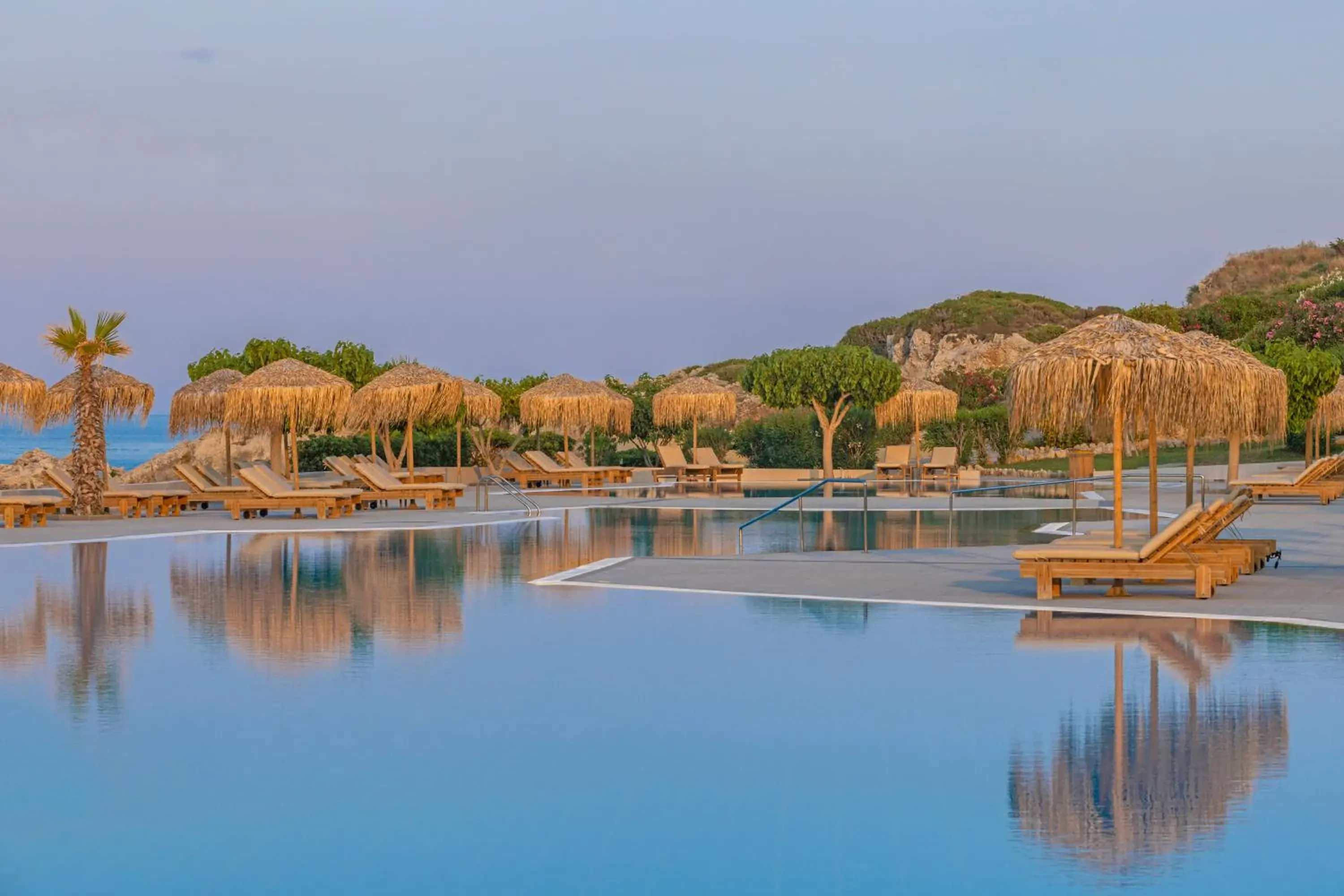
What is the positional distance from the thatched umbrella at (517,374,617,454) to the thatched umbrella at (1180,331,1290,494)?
69.6 ft

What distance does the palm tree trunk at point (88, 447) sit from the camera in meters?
23.0

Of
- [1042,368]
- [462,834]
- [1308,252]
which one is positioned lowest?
[462,834]

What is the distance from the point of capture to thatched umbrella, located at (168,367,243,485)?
2708 centimetres

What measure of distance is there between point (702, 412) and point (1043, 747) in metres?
30.6

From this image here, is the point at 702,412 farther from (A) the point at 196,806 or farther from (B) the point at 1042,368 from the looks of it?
(A) the point at 196,806

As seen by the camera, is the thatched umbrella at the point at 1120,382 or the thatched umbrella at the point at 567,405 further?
the thatched umbrella at the point at 567,405

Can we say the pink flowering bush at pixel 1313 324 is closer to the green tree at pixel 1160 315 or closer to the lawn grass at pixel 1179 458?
the lawn grass at pixel 1179 458

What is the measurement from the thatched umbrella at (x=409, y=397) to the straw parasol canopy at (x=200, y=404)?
2.42 m

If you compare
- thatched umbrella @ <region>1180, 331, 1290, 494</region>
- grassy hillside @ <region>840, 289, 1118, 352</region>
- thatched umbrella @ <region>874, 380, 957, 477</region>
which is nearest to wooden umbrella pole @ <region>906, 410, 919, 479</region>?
thatched umbrella @ <region>874, 380, 957, 477</region>

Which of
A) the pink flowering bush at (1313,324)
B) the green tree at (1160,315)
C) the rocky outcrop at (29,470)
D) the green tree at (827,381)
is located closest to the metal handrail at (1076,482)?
the green tree at (827,381)

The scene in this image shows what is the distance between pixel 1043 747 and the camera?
651cm

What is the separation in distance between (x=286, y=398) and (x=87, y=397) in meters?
3.20

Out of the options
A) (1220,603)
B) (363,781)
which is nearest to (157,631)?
(363,781)

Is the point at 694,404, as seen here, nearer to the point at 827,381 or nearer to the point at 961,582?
the point at 827,381
